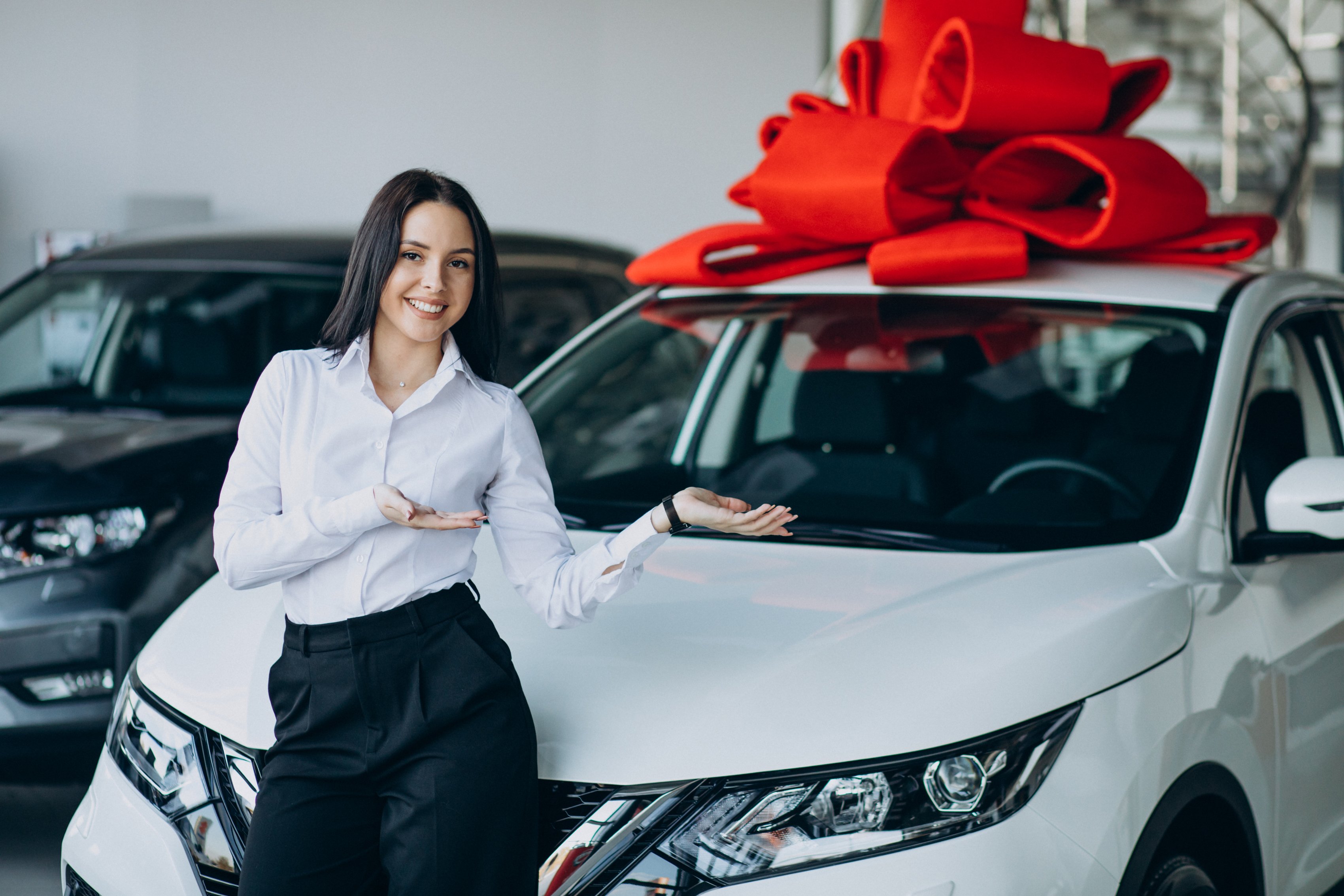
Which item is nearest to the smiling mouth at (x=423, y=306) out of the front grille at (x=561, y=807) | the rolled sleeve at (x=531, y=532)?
the rolled sleeve at (x=531, y=532)

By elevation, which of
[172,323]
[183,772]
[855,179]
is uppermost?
[855,179]

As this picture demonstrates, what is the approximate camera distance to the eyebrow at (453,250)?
1.84 meters

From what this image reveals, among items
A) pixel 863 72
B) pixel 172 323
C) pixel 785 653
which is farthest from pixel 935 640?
pixel 172 323

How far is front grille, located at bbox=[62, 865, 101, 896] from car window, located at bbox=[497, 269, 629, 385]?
306cm

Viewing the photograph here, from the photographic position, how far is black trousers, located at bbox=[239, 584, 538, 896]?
5.57ft

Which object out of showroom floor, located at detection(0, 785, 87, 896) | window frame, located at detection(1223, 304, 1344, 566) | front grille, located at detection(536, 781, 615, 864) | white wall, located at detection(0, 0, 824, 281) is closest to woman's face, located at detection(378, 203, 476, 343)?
front grille, located at detection(536, 781, 615, 864)

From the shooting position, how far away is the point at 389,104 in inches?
373

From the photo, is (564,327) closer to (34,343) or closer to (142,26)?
(34,343)

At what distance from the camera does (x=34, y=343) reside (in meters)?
5.45

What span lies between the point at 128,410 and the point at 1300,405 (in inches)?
132

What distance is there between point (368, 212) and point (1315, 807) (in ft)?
6.61

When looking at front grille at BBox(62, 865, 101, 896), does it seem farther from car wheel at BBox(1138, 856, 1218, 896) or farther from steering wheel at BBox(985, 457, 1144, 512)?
steering wheel at BBox(985, 457, 1144, 512)

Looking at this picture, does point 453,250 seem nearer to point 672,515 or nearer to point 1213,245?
point 672,515

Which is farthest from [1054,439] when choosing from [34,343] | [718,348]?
[34,343]
